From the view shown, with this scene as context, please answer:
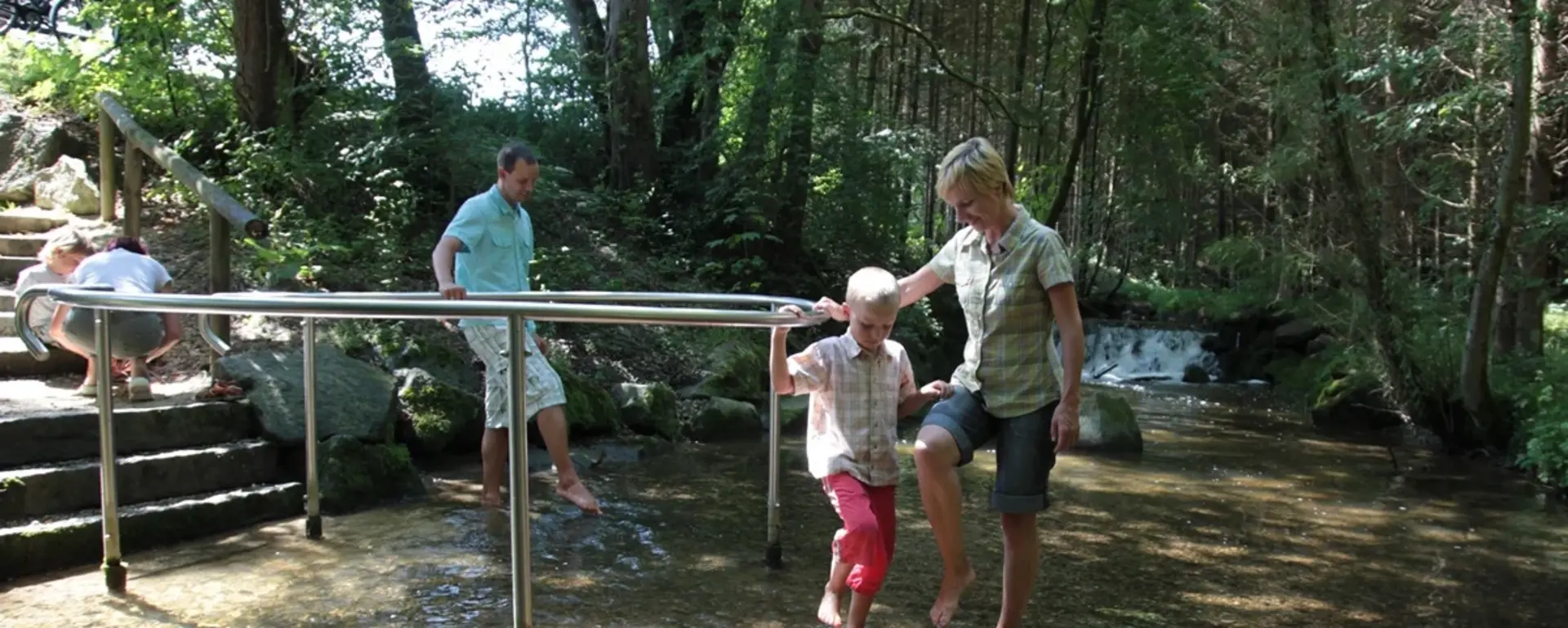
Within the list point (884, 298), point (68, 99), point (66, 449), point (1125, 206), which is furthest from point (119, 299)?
point (1125, 206)

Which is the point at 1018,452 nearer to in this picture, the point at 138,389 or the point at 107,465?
the point at 107,465

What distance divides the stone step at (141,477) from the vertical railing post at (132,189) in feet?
8.48

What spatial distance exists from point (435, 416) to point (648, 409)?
77.7 inches

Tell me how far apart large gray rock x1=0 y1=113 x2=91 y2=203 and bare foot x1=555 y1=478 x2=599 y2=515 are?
7.18m

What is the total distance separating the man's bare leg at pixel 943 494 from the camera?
3.37m

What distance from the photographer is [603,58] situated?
13.3m

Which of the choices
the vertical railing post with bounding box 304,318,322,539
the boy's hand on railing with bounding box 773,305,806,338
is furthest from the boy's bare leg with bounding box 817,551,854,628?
the vertical railing post with bounding box 304,318,322,539

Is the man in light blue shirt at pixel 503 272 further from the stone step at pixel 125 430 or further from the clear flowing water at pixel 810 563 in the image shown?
the stone step at pixel 125 430

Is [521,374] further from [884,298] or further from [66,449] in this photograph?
[66,449]

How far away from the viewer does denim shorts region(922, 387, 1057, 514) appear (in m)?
3.35

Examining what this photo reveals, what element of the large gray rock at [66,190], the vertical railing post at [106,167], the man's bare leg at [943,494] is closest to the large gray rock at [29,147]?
the large gray rock at [66,190]

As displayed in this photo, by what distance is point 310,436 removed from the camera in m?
4.76

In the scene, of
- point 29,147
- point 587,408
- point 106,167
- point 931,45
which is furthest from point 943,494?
point 931,45

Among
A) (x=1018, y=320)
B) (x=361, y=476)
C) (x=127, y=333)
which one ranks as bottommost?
(x=361, y=476)
